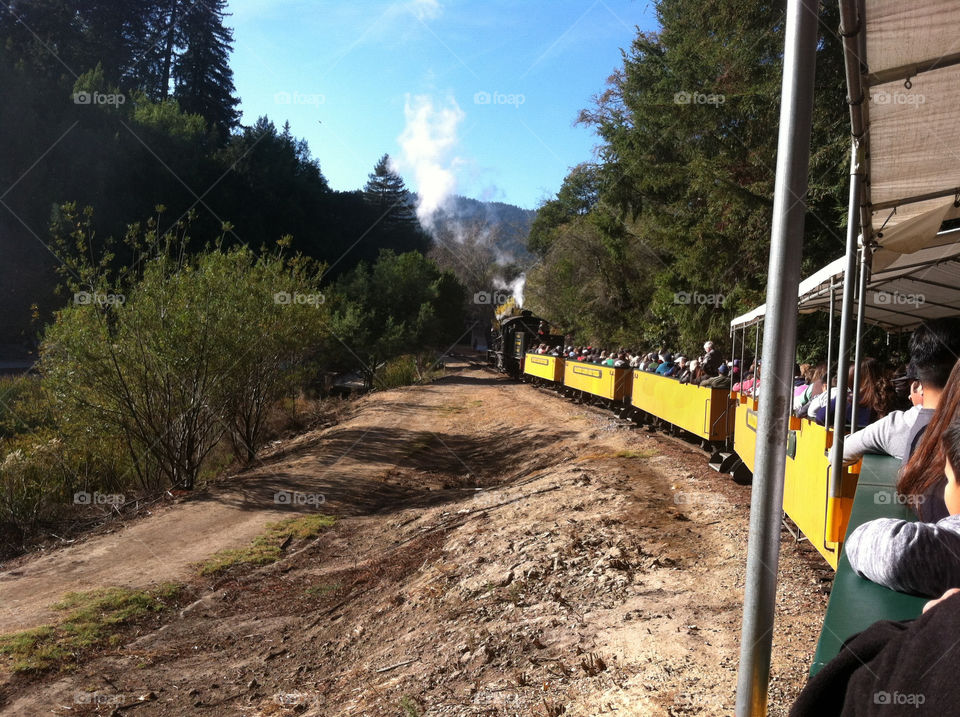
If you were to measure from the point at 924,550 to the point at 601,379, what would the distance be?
1864 cm

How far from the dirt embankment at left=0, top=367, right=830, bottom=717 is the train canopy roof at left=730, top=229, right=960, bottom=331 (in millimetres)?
2457

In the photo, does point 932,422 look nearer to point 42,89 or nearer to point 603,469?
point 603,469

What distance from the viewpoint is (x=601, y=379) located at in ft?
A: 67.5

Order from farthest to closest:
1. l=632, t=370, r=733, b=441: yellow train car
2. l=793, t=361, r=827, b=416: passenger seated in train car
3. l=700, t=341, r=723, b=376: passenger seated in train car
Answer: l=700, t=341, r=723, b=376: passenger seated in train car, l=632, t=370, r=733, b=441: yellow train car, l=793, t=361, r=827, b=416: passenger seated in train car

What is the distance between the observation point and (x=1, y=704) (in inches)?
242

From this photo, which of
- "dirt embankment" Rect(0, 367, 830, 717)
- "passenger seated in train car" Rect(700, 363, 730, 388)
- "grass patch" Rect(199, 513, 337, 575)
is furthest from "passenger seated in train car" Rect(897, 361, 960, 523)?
"passenger seated in train car" Rect(700, 363, 730, 388)

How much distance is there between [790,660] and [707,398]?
7.95 meters

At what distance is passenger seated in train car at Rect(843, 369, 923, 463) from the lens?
3676 mm

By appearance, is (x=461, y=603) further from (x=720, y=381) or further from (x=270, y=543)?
(x=720, y=381)

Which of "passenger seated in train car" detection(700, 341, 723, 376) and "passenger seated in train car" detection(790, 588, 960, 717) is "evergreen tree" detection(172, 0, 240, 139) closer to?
"passenger seated in train car" detection(700, 341, 723, 376)

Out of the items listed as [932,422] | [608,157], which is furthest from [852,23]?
[608,157]

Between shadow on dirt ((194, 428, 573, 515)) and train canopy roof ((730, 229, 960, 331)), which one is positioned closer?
train canopy roof ((730, 229, 960, 331))

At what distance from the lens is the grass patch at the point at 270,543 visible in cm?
991

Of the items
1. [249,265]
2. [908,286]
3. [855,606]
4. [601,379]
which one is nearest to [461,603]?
[855,606]
